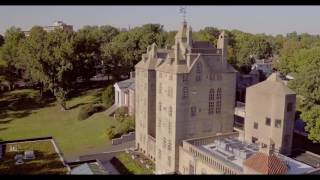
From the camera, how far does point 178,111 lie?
2942 centimetres

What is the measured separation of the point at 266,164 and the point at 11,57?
58675mm

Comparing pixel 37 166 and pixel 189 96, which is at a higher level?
pixel 189 96

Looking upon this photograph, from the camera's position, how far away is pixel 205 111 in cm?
3128

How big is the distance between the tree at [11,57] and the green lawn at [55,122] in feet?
12.1

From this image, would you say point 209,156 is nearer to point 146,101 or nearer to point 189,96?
point 189,96

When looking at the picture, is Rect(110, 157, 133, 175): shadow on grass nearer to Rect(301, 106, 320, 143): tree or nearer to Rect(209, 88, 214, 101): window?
Rect(209, 88, 214, 101): window

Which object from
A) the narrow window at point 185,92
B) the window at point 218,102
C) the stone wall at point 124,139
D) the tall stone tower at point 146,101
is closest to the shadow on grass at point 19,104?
the stone wall at point 124,139

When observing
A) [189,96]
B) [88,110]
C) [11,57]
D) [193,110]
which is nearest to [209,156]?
[193,110]

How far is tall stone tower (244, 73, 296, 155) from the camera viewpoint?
2898 centimetres

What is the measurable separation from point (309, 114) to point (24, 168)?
27.1m

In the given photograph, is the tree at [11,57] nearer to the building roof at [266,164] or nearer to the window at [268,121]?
the window at [268,121]

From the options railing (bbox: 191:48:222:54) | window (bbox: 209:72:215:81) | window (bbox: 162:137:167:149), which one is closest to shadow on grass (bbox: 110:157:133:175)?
window (bbox: 162:137:167:149)
